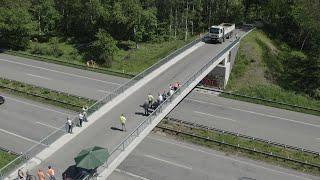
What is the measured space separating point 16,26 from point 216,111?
34.3 metres

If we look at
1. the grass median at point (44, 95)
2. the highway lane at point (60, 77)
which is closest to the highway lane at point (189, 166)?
the grass median at point (44, 95)

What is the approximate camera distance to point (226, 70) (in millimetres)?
50000

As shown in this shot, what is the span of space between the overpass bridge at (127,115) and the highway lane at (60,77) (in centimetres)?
834

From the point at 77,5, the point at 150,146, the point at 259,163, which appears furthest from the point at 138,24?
the point at 259,163

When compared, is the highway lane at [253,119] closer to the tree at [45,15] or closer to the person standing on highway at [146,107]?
the person standing on highway at [146,107]

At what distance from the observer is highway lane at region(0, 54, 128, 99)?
1941 inches

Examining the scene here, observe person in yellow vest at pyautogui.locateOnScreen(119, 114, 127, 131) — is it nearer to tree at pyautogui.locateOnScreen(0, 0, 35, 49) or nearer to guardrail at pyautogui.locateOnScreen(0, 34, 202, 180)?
guardrail at pyautogui.locateOnScreen(0, 34, 202, 180)

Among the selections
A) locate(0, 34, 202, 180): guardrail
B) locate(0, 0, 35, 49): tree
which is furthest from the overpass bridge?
locate(0, 0, 35, 49): tree

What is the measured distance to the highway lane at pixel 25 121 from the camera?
126ft

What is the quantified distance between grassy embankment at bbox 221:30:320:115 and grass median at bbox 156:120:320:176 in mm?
9120

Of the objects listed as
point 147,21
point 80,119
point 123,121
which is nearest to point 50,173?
point 80,119

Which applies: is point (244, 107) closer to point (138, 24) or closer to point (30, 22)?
point (138, 24)

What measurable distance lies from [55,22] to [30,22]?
19.6ft

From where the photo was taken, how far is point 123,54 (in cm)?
6094
